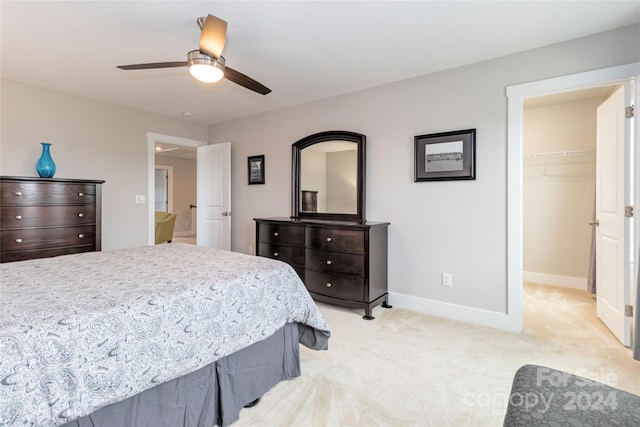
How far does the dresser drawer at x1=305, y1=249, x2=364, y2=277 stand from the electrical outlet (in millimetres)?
822

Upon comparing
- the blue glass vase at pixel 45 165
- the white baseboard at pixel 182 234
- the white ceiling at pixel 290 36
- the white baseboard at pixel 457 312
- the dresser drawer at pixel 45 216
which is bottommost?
the white baseboard at pixel 457 312

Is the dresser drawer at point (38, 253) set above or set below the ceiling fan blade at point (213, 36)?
below

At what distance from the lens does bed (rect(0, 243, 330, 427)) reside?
3.10ft

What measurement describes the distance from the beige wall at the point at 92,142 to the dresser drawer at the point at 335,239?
8.59 ft

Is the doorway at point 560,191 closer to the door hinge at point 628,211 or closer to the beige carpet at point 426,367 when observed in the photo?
the beige carpet at point 426,367

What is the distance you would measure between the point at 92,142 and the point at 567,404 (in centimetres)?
486

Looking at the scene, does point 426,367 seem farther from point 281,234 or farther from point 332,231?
point 281,234

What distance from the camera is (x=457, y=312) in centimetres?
294

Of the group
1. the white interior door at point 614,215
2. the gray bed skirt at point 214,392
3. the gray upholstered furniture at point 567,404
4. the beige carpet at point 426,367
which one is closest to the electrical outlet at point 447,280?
the beige carpet at point 426,367

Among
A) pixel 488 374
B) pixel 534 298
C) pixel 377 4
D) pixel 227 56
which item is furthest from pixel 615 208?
pixel 227 56

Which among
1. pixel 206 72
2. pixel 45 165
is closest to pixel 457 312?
pixel 206 72

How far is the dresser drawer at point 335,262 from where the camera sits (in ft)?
9.82

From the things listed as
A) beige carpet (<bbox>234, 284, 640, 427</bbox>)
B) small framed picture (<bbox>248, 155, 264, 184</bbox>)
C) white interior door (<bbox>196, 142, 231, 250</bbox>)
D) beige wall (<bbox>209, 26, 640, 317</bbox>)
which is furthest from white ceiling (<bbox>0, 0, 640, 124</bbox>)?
beige carpet (<bbox>234, 284, 640, 427</bbox>)

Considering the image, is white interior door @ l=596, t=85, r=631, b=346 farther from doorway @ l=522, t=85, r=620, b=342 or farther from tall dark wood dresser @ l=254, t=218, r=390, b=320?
tall dark wood dresser @ l=254, t=218, r=390, b=320
